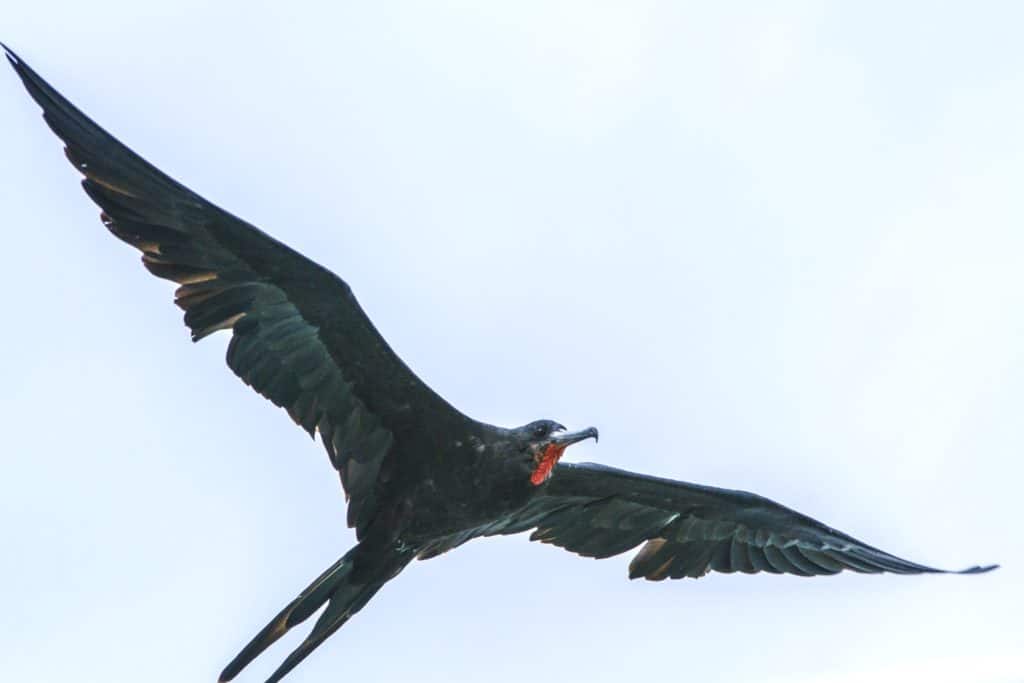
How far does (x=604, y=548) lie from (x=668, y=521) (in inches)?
19.3

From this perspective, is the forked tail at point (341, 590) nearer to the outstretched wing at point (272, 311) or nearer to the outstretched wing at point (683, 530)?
the outstretched wing at point (272, 311)

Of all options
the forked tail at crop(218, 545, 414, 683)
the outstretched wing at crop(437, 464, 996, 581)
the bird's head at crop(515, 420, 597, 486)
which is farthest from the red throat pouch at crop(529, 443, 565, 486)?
the outstretched wing at crop(437, 464, 996, 581)

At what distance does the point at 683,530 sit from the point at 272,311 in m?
3.75

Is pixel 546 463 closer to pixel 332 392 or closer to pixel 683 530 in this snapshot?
pixel 332 392

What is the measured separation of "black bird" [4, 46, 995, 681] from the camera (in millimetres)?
11328

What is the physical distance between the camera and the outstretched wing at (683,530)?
13.6m

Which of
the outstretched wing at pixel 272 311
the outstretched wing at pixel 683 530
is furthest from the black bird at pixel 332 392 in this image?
the outstretched wing at pixel 683 530

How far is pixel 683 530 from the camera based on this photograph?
1399cm

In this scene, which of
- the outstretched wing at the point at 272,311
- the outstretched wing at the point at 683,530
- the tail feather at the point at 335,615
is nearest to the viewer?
the outstretched wing at the point at 272,311

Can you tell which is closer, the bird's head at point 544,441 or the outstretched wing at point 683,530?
the bird's head at point 544,441

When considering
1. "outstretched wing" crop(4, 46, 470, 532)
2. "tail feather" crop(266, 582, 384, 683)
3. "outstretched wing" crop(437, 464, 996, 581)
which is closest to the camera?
"outstretched wing" crop(4, 46, 470, 532)

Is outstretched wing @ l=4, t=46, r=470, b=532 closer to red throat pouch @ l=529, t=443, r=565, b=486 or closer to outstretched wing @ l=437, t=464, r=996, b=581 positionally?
red throat pouch @ l=529, t=443, r=565, b=486

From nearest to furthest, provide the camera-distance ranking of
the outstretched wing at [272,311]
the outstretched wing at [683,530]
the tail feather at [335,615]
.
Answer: the outstretched wing at [272,311] → the tail feather at [335,615] → the outstretched wing at [683,530]

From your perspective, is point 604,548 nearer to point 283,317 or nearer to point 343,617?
point 343,617
